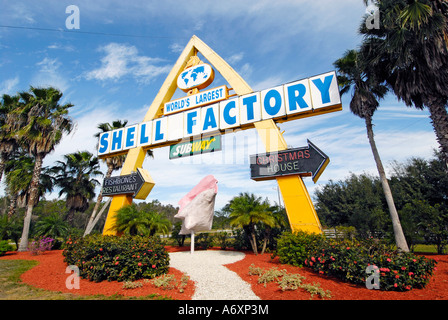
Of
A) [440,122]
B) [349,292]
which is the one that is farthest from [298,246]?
[440,122]

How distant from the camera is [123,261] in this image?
7.64m

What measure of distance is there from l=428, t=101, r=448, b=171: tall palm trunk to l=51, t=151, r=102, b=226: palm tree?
2806 centimetres

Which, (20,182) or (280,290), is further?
(20,182)

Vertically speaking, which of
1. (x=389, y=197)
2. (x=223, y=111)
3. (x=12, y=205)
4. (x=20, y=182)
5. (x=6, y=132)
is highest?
(x=6, y=132)

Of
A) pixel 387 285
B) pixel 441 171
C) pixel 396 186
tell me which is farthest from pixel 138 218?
pixel 441 171

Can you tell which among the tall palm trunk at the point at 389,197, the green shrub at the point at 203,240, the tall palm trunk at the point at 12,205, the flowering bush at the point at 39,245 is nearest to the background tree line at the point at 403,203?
the tall palm trunk at the point at 389,197

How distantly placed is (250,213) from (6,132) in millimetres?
20861

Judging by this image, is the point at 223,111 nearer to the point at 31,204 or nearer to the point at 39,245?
the point at 39,245

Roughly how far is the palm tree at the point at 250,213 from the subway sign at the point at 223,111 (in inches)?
176

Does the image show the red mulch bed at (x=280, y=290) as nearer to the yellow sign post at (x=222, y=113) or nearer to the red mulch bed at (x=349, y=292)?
the red mulch bed at (x=349, y=292)

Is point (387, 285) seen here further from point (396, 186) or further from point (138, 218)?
point (396, 186)

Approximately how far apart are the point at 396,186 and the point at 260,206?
2260 cm

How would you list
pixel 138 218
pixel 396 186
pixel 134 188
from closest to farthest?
Result: pixel 138 218 < pixel 134 188 < pixel 396 186

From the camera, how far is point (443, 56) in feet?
34.6
